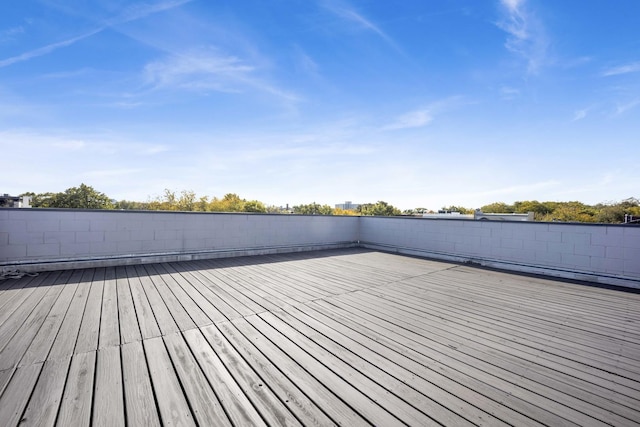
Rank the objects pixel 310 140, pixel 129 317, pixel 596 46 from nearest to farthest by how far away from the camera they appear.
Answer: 1. pixel 129 317
2. pixel 596 46
3. pixel 310 140

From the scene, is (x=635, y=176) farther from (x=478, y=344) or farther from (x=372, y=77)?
(x=478, y=344)

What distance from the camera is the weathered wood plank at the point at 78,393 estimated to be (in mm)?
1066

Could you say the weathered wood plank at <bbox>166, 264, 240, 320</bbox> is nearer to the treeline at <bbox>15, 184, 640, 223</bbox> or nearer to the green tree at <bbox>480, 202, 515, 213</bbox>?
the treeline at <bbox>15, 184, 640, 223</bbox>

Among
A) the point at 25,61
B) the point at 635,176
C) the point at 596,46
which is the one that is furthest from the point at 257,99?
the point at 635,176

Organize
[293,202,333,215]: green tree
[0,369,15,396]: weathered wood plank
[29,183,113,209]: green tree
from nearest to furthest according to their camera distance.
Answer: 1. [0,369,15,396]: weathered wood plank
2. [293,202,333,215]: green tree
3. [29,183,113,209]: green tree

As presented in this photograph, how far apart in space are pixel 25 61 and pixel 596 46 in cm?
1384

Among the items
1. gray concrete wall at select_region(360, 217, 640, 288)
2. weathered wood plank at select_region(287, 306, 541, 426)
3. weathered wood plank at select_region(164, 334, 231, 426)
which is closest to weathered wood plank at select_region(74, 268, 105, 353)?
weathered wood plank at select_region(164, 334, 231, 426)

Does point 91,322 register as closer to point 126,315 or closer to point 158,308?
point 126,315

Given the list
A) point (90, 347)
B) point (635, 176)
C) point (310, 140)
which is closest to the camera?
point (90, 347)

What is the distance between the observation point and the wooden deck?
1151 mm

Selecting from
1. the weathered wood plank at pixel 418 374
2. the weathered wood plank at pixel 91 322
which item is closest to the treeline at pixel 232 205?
the weathered wood plank at pixel 91 322

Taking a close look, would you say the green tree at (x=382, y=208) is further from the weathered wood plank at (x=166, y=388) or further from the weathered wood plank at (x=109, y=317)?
the weathered wood plank at (x=166, y=388)

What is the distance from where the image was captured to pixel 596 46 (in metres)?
6.49

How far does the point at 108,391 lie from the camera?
4.10 ft
